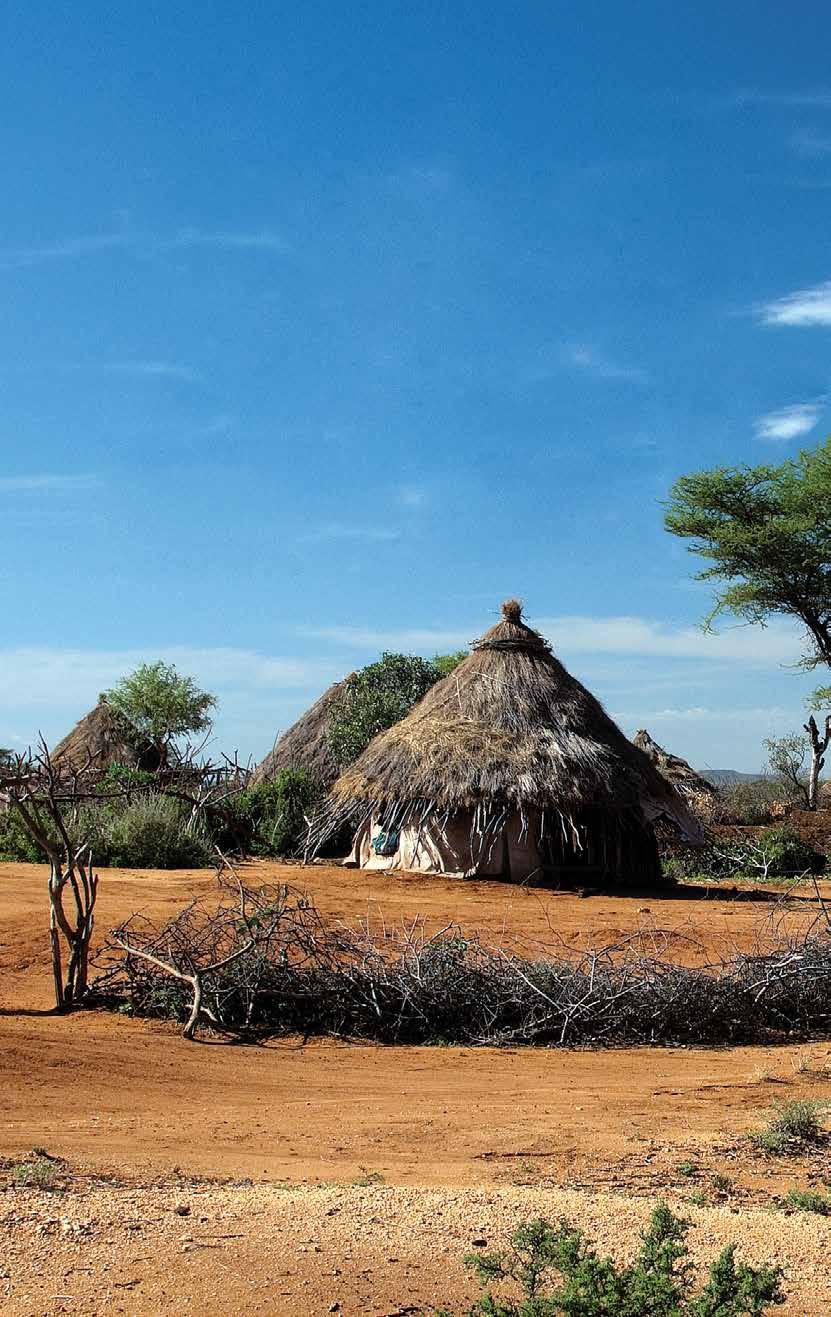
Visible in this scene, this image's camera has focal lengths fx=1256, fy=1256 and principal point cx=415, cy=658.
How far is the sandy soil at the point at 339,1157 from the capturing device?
3.79 m

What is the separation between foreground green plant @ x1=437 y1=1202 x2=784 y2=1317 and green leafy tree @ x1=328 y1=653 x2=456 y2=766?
20.1 meters

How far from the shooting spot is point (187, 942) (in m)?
9.04

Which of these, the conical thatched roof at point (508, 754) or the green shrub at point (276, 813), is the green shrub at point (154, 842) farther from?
the conical thatched roof at point (508, 754)

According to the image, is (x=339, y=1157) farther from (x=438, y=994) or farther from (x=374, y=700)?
(x=374, y=700)

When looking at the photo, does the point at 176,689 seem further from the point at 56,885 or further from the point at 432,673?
the point at 56,885

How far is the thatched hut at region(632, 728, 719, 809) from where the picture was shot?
29.8 meters

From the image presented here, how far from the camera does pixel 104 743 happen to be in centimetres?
2841

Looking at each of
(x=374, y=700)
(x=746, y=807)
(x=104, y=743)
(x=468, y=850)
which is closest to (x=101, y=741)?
(x=104, y=743)

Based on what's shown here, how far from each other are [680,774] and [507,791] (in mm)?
15997

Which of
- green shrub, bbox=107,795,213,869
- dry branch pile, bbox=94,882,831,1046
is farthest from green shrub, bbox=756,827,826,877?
dry branch pile, bbox=94,882,831,1046

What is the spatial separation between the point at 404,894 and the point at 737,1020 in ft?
21.2

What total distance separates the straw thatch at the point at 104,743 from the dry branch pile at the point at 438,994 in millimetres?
19171

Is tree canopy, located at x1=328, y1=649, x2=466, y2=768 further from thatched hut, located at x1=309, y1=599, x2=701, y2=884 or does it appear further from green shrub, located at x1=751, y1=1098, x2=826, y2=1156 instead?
green shrub, located at x1=751, y1=1098, x2=826, y2=1156

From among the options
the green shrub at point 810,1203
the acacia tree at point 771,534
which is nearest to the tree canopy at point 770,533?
the acacia tree at point 771,534
